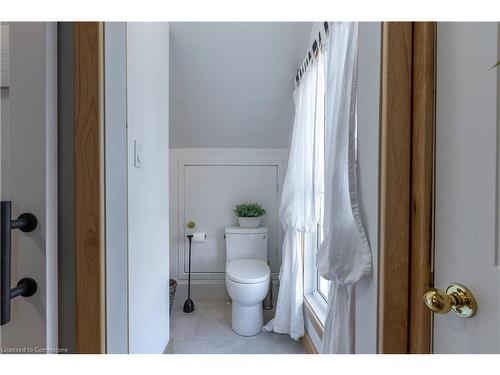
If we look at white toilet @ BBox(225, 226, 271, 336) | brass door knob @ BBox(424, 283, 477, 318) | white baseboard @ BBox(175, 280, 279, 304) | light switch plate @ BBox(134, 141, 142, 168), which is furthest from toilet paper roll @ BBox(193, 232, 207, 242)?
brass door knob @ BBox(424, 283, 477, 318)

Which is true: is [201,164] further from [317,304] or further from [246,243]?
[317,304]

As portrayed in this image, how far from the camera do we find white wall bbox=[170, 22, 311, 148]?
1.90m

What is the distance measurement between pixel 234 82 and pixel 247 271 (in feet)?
5.07

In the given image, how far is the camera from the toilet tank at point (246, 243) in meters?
2.34

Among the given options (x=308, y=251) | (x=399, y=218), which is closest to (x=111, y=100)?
(x=399, y=218)

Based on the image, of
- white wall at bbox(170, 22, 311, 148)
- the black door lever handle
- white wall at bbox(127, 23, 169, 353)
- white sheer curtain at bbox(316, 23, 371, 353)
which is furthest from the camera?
white wall at bbox(170, 22, 311, 148)

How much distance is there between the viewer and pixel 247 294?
1.82 meters

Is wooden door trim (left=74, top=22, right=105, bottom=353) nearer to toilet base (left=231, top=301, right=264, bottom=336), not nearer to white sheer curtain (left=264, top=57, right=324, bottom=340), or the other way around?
white sheer curtain (left=264, top=57, right=324, bottom=340)

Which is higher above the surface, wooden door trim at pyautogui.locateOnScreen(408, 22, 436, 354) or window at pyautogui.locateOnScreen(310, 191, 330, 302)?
wooden door trim at pyautogui.locateOnScreen(408, 22, 436, 354)

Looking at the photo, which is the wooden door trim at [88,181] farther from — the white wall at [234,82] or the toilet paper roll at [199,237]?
the toilet paper roll at [199,237]

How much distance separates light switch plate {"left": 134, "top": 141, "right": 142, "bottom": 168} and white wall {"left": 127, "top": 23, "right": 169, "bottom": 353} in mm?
25

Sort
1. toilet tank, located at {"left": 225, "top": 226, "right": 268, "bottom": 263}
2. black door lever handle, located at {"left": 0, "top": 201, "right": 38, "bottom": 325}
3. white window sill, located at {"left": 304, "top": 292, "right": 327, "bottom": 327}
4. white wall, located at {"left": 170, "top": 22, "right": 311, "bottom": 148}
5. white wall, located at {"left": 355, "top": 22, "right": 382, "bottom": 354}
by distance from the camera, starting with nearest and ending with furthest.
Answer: black door lever handle, located at {"left": 0, "top": 201, "right": 38, "bottom": 325}, white wall, located at {"left": 355, "top": 22, "right": 382, "bottom": 354}, white window sill, located at {"left": 304, "top": 292, "right": 327, "bottom": 327}, white wall, located at {"left": 170, "top": 22, "right": 311, "bottom": 148}, toilet tank, located at {"left": 225, "top": 226, "right": 268, "bottom": 263}

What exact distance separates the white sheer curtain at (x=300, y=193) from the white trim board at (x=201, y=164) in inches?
27.4

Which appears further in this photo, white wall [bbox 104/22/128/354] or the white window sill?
the white window sill
